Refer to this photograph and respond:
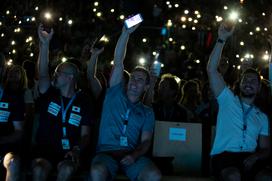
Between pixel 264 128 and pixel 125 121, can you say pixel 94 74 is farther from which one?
pixel 264 128

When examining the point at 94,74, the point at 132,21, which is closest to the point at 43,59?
the point at 94,74

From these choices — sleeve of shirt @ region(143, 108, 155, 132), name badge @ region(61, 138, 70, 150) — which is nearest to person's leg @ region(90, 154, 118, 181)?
name badge @ region(61, 138, 70, 150)

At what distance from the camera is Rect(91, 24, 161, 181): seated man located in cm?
495

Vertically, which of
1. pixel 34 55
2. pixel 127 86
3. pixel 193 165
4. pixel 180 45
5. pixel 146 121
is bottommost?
pixel 193 165

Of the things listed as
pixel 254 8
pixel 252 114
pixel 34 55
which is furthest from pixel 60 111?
pixel 254 8

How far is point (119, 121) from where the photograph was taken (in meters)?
5.14

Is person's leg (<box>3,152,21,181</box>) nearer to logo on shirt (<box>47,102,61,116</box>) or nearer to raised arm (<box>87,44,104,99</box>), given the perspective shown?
logo on shirt (<box>47,102,61,116</box>)

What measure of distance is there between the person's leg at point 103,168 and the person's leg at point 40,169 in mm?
455

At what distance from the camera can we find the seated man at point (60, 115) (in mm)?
5047

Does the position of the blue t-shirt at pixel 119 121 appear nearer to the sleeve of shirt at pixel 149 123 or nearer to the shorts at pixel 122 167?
the sleeve of shirt at pixel 149 123

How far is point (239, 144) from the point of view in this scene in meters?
5.19

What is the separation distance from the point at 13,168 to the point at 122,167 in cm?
111

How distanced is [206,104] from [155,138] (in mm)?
1428

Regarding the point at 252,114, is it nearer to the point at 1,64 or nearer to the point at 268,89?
the point at 268,89
